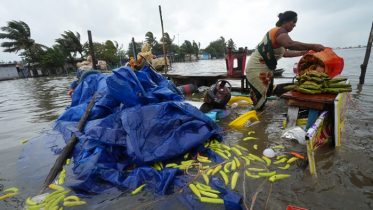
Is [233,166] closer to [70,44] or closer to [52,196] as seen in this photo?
[52,196]

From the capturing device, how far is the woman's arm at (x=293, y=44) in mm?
3552

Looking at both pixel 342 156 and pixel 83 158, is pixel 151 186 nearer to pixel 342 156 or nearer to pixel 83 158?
pixel 83 158

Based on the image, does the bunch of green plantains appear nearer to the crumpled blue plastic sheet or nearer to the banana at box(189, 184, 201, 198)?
the crumpled blue plastic sheet

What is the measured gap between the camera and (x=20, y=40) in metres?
29.5

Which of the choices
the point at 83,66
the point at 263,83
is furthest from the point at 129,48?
the point at 263,83

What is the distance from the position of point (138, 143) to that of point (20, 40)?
39.6 meters

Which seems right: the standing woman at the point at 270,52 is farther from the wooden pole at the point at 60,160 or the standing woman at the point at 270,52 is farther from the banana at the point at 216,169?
the wooden pole at the point at 60,160

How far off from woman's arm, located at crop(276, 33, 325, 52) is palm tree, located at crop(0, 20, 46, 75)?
39844mm

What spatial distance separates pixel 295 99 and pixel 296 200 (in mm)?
1879

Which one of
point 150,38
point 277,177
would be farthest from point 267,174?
point 150,38

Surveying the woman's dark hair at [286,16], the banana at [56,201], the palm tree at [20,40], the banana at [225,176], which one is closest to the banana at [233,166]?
the banana at [225,176]

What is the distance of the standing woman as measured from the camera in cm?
370

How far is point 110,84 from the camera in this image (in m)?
3.31

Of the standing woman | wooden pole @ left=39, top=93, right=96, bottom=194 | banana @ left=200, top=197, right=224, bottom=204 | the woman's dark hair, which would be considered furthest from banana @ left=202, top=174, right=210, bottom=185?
the woman's dark hair
